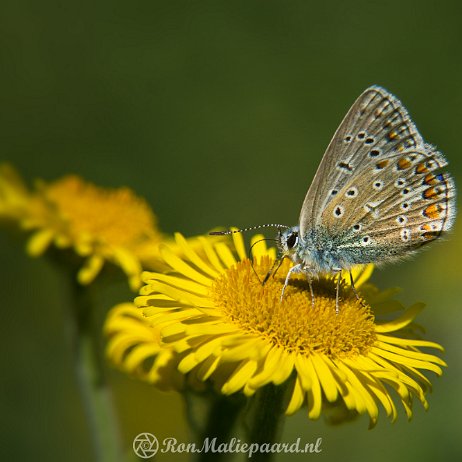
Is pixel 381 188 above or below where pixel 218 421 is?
above

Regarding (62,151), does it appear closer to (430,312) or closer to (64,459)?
(64,459)

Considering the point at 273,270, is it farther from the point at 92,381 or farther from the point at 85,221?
the point at 85,221

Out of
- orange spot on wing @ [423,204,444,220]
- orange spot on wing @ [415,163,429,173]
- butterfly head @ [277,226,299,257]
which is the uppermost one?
orange spot on wing @ [415,163,429,173]

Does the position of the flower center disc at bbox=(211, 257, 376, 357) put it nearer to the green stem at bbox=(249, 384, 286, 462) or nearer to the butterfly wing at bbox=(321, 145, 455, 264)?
the green stem at bbox=(249, 384, 286, 462)

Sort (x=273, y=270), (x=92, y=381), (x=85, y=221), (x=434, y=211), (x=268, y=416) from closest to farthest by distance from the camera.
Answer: (x=268, y=416) < (x=273, y=270) < (x=434, y=211) < (x=92, y=381) < (x=85, y=221)

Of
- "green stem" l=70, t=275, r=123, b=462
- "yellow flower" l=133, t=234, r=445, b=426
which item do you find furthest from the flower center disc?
"green stem" l=70, t=275, r=123, b=462

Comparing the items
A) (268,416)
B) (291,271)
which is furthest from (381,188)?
(268,416)
